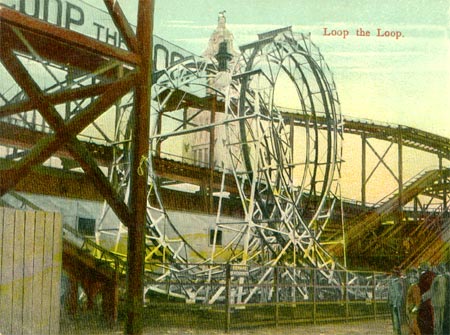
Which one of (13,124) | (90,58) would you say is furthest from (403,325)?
(13,124)

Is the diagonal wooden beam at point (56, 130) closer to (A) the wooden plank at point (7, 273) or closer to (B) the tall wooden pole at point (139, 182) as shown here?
(B) the tall wooden pole at point (139, 182)

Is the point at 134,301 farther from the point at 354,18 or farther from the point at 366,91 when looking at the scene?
the point at 366,91

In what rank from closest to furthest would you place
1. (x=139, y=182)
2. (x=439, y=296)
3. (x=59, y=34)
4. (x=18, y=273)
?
(x=59, y=34), (x=18, y=273), (x=139, y=182), (x=439, y=296)

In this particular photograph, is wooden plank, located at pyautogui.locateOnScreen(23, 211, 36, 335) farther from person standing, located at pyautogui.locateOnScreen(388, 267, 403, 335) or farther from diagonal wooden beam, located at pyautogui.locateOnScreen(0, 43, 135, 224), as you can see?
person standing, located at pyautogui.locateOnScreen(388, 267, 403, 335)

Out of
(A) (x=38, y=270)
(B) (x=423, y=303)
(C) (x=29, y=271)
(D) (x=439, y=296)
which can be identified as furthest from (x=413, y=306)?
(C) (x=29, y=271)

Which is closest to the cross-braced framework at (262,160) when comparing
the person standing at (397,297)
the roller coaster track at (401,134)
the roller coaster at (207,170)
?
the roller coaster at (207,170)

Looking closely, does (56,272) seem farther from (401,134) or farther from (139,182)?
(401,134)

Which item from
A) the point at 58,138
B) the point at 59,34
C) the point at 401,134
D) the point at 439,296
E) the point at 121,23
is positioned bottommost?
the point at 439,296

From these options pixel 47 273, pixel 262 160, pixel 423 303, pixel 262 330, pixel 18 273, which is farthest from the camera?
pixel 262 160
